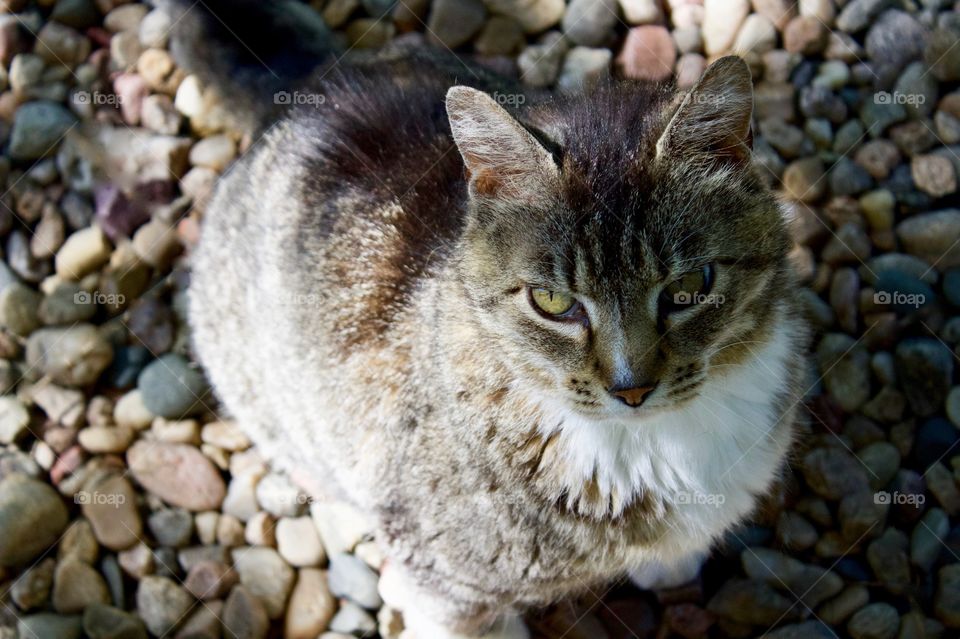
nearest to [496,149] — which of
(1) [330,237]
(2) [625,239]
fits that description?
(2) [625,239]

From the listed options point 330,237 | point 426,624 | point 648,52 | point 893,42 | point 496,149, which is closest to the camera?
point 496,149

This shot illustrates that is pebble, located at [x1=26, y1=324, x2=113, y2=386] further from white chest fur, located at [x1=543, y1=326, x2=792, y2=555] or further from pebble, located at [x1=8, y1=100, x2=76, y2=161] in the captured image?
white chest fur, located at [x1=543, y1=326, x2=792, y2=555]

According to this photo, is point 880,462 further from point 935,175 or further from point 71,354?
point 71,354

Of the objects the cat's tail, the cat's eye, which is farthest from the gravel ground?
the cat's eye

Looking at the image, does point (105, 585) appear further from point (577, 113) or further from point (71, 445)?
point (577, 113)

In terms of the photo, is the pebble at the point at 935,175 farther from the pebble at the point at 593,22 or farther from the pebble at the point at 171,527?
the pebble at the point at 171,527

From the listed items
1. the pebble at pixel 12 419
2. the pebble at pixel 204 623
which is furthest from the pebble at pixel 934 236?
the pebble at pixel 12 419

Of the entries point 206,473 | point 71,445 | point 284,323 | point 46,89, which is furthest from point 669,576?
point 46,89
